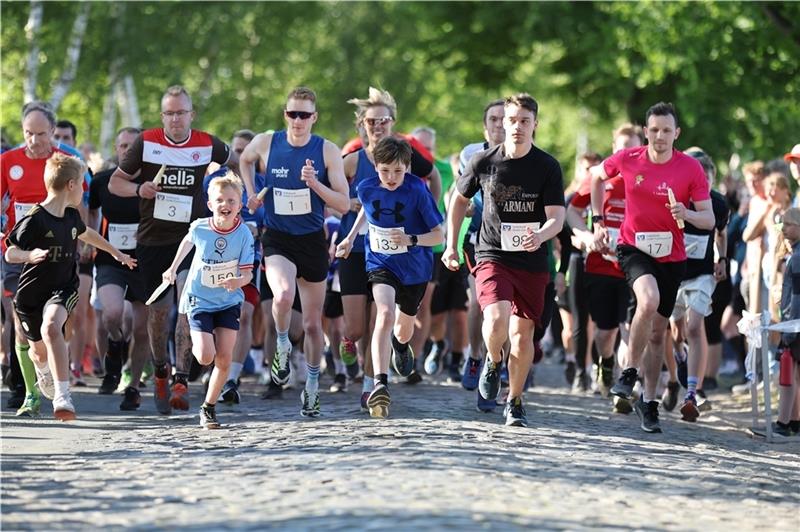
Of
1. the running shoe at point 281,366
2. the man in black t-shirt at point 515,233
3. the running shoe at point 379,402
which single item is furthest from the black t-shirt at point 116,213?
the man in black t-shirt at point 515,233

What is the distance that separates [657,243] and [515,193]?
123 centimetres

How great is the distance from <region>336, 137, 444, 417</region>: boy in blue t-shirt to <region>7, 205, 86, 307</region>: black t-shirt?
1.86m

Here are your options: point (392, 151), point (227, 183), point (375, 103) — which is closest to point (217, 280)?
point (227, 183)

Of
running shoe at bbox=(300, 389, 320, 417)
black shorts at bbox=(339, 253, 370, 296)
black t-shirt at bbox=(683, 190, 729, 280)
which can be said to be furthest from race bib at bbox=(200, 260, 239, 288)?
black t-shirt at bbox=(683, 190, 729, 280)

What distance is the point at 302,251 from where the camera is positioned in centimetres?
1223

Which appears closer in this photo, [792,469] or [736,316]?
[792,469]

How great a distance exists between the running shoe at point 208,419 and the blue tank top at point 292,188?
1.54m

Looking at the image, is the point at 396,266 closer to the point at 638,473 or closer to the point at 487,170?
the point at 487,170

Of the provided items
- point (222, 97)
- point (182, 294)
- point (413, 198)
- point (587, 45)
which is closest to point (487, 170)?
point (413, 198)

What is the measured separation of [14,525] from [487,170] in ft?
15.5

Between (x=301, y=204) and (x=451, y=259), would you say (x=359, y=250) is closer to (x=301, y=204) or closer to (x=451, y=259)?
(x=301, y=204)

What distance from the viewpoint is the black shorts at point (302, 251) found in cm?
1221

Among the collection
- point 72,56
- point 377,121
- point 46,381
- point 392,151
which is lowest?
point 46,381

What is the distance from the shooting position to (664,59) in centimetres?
2714
